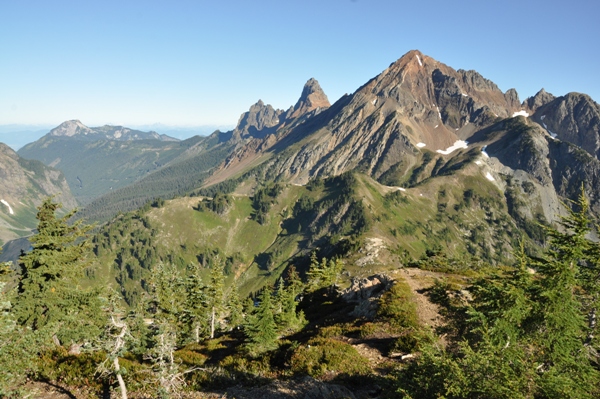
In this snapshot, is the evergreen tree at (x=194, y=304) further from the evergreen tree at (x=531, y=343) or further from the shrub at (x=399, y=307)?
the evergreen tree at (x=531, y=343)

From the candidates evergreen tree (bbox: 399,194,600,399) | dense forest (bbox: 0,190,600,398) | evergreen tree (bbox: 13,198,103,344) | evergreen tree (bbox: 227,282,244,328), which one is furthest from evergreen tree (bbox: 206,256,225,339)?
evergreen tree (bbox: 399,194,600,399)

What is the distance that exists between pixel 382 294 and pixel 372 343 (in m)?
13.0

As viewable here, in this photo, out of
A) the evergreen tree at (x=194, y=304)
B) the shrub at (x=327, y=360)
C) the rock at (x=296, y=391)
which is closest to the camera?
the rock at (x=296, y=391)

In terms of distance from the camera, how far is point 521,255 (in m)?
23.2

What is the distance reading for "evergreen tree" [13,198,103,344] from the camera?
1329 inches

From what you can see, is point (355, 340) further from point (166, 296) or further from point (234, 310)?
point (234, 310)

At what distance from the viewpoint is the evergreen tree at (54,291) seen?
33750mm

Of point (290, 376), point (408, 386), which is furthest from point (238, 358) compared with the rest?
point (408, 386)

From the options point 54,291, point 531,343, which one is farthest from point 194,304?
point 531,343

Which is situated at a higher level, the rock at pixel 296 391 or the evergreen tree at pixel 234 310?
the rock at pixel 296 391

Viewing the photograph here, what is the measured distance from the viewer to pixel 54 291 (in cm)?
3566

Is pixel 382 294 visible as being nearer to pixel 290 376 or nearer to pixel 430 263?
pixel 290 376

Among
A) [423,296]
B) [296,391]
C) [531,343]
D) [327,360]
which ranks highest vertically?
[531,343]

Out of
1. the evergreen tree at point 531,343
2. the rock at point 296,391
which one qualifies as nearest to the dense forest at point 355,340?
the evergreen tree at point 531,343
